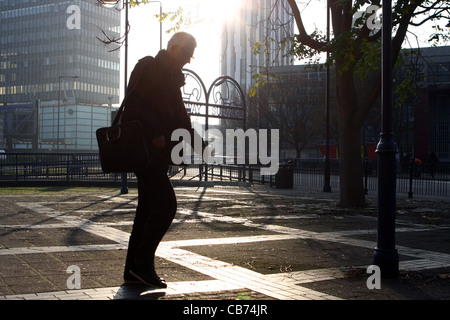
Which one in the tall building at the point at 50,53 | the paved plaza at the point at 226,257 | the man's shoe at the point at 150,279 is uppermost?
the tall building at the point at 50,53

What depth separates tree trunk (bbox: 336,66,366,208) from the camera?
13.0 metres

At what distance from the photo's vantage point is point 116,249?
20.4 ft

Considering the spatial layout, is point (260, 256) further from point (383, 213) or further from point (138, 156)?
point (138, 156)

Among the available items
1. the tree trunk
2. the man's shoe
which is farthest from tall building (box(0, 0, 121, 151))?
the man's shoe

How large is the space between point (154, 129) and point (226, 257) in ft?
6.81

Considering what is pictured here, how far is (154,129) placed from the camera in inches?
166

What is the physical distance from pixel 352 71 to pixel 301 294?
32.0 feet

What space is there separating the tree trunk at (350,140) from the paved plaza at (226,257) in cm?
236

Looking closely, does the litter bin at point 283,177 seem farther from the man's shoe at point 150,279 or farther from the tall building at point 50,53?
the tall building at point 50,53

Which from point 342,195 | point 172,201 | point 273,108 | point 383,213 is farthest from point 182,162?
point 273,108

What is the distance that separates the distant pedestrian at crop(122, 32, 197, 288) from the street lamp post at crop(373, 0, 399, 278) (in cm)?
177

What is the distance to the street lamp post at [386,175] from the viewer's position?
4950 millimetres

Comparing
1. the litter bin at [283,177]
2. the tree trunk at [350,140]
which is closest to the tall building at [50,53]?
the litter bin at [283,177]
